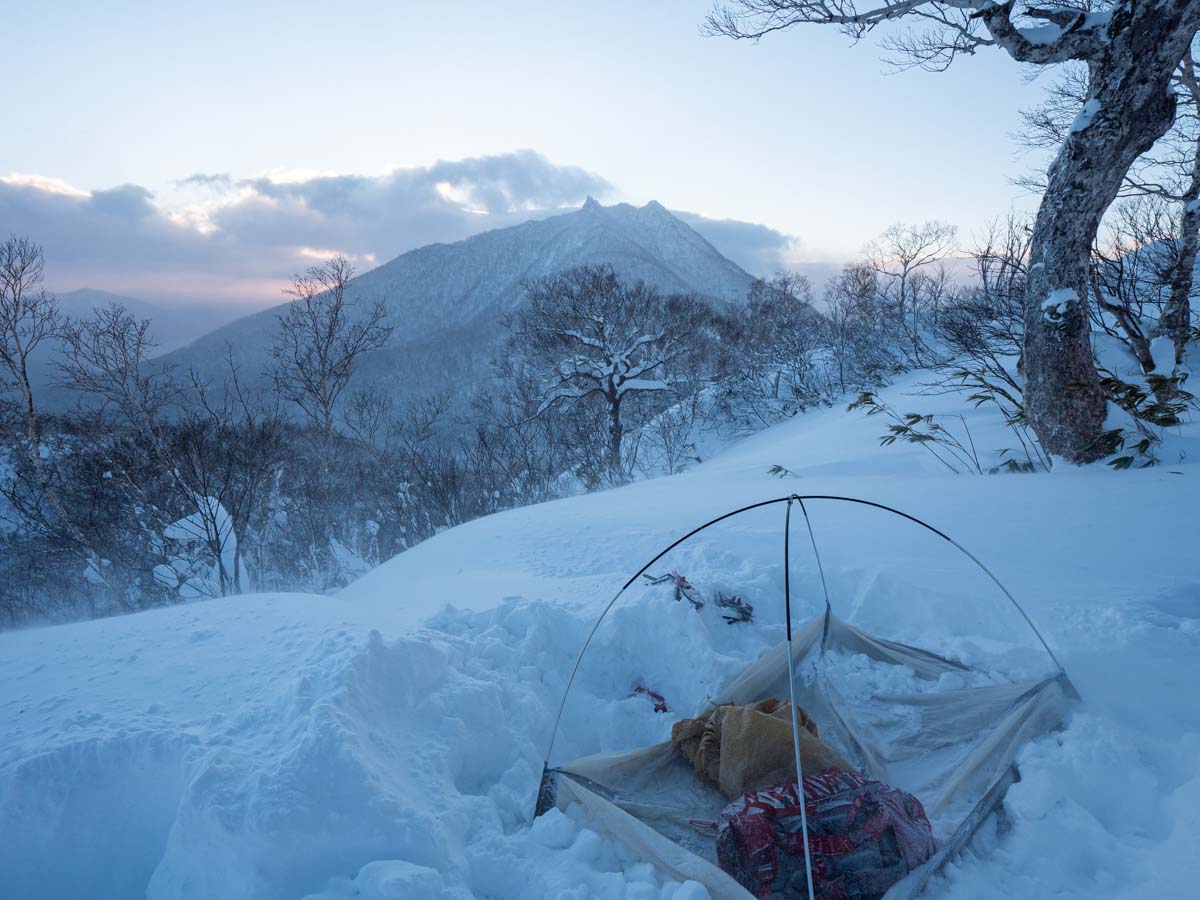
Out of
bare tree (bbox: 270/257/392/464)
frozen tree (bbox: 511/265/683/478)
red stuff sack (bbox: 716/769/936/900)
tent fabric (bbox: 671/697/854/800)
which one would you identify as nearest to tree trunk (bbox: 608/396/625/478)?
frozen tree (bbox: 511/265/683/478)

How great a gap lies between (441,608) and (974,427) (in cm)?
694

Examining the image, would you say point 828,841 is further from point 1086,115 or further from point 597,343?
point 597,343

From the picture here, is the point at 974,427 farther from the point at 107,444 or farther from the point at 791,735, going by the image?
the point at 107,444

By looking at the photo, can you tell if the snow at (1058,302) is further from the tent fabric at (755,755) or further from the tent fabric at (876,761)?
the tent fabric at (755,755)

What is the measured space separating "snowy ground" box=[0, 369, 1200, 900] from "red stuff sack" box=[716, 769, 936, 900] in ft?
0.59

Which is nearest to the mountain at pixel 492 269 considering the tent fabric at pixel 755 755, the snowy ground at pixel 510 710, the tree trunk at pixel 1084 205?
the tree trunk at pixel 1084 205

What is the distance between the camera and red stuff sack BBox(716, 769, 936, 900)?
2.20 m

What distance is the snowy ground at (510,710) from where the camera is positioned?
212 centimetres

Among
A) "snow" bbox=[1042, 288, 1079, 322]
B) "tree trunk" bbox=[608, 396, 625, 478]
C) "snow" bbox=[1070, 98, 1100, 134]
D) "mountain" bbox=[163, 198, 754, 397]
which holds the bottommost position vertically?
"tree trunk" bbox=[608, 396, 625, 478]

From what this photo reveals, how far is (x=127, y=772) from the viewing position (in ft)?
7.63

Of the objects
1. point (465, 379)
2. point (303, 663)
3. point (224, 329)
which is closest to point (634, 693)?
point (303, 663)

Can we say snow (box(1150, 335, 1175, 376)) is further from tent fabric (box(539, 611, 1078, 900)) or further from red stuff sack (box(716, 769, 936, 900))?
red stuff sack (box(716, 769, 936, 900))

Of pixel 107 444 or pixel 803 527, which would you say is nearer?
pixel 803 527

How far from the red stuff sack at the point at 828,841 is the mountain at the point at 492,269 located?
50.5m
